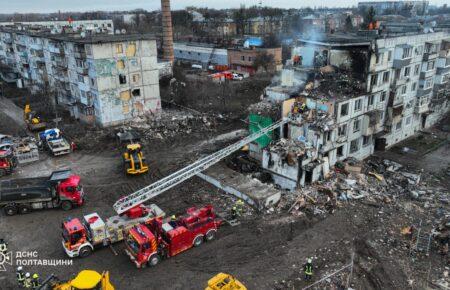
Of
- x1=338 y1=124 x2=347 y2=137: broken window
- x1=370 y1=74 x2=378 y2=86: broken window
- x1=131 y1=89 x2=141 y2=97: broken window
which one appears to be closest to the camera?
x1=338 y1=124 x2=347 y2=137: broken window

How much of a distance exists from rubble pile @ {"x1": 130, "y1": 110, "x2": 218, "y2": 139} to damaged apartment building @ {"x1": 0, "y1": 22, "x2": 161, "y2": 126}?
8.21ft

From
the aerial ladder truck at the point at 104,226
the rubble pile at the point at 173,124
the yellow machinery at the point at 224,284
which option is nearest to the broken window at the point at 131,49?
the rubble pile at the point at 173,124

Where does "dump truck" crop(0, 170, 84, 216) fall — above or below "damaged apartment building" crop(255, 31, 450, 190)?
below

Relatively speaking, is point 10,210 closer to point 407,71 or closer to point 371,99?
point 371,99

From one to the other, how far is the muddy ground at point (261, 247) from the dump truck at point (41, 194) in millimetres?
552

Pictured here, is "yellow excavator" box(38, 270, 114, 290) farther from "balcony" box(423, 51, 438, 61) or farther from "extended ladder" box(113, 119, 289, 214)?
"balcony" box(423, 51, 438, 61)

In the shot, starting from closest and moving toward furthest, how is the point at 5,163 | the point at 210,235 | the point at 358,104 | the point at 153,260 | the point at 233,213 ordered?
the point at 153,260 < the point at 210,235 < the point at 233,213 < the point at 5,163 < the point at 358,104

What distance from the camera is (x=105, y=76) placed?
3925cm

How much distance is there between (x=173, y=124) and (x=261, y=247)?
23664 millimetres

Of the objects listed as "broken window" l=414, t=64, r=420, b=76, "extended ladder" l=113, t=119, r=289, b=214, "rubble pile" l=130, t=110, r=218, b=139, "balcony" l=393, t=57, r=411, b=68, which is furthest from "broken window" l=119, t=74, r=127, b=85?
"broken window" l=414, t=64, r=420, b=76

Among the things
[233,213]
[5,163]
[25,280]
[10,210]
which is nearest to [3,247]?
[25,280]

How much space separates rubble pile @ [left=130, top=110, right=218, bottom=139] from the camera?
1507 inches

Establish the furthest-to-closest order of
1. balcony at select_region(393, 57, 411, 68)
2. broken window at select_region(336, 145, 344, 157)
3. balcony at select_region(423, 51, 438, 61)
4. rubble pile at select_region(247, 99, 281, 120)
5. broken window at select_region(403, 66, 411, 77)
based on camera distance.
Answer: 1. balcony at select_region(423, 51, 438, 61)
2. broken window at select_region(403, 66, 411, 77)
3. balcony at select_region(393, 57, 411, 68)
4. rubble pile at select_region(247, 99, 281, 120)
5. broken window at select_region(336, 145, 344, 157)

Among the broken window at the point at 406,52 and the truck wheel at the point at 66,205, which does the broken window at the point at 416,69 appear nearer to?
the broken window at the point at 406,52
